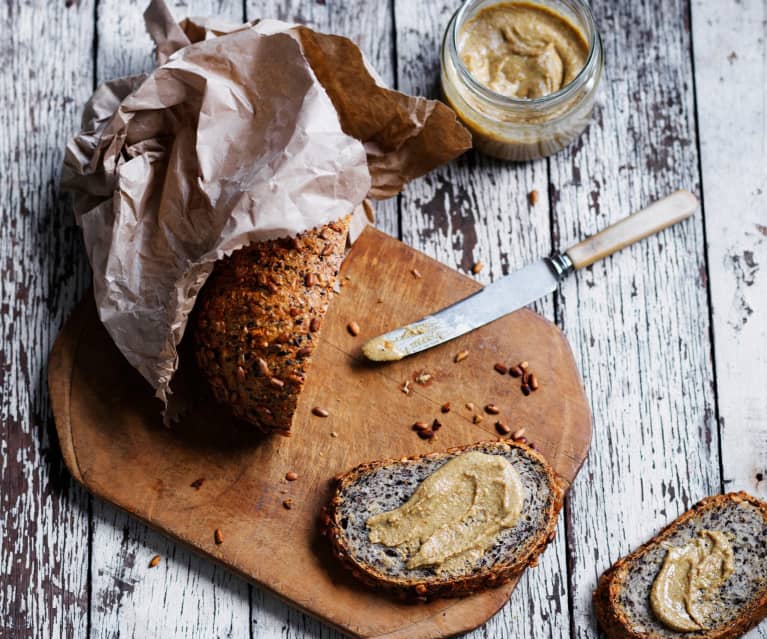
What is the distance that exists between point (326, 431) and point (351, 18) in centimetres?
134

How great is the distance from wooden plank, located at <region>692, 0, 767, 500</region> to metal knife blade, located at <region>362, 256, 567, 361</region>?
57 centimetres

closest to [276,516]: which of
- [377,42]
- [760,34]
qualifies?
[377,42]

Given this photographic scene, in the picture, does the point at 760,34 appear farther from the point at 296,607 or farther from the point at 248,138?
the point at 296,607

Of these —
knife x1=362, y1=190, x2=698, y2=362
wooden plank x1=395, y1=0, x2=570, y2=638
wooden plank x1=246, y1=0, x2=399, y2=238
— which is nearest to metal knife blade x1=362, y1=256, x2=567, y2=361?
knife x1=362, y1=190, x2=698, y2=362

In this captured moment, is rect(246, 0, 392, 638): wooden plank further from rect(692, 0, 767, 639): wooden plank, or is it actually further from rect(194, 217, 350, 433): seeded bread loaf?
rect(692, 0, 767, 639): wooden plank

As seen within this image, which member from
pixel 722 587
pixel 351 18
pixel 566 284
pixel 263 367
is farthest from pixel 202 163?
pixel 722 587

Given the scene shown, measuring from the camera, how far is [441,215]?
9.76ft

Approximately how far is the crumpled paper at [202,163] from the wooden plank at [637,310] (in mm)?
662

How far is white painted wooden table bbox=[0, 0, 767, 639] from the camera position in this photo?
108 inches

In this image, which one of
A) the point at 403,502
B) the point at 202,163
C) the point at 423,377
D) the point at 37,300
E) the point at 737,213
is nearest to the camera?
the point at 202,163

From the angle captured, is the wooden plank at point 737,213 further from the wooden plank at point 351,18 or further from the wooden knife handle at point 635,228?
the wooden plank at point 351,18

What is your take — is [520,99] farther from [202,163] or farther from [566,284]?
[202,163]

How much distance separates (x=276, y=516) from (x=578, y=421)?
36.0 inches

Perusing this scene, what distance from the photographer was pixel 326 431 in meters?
2.75
